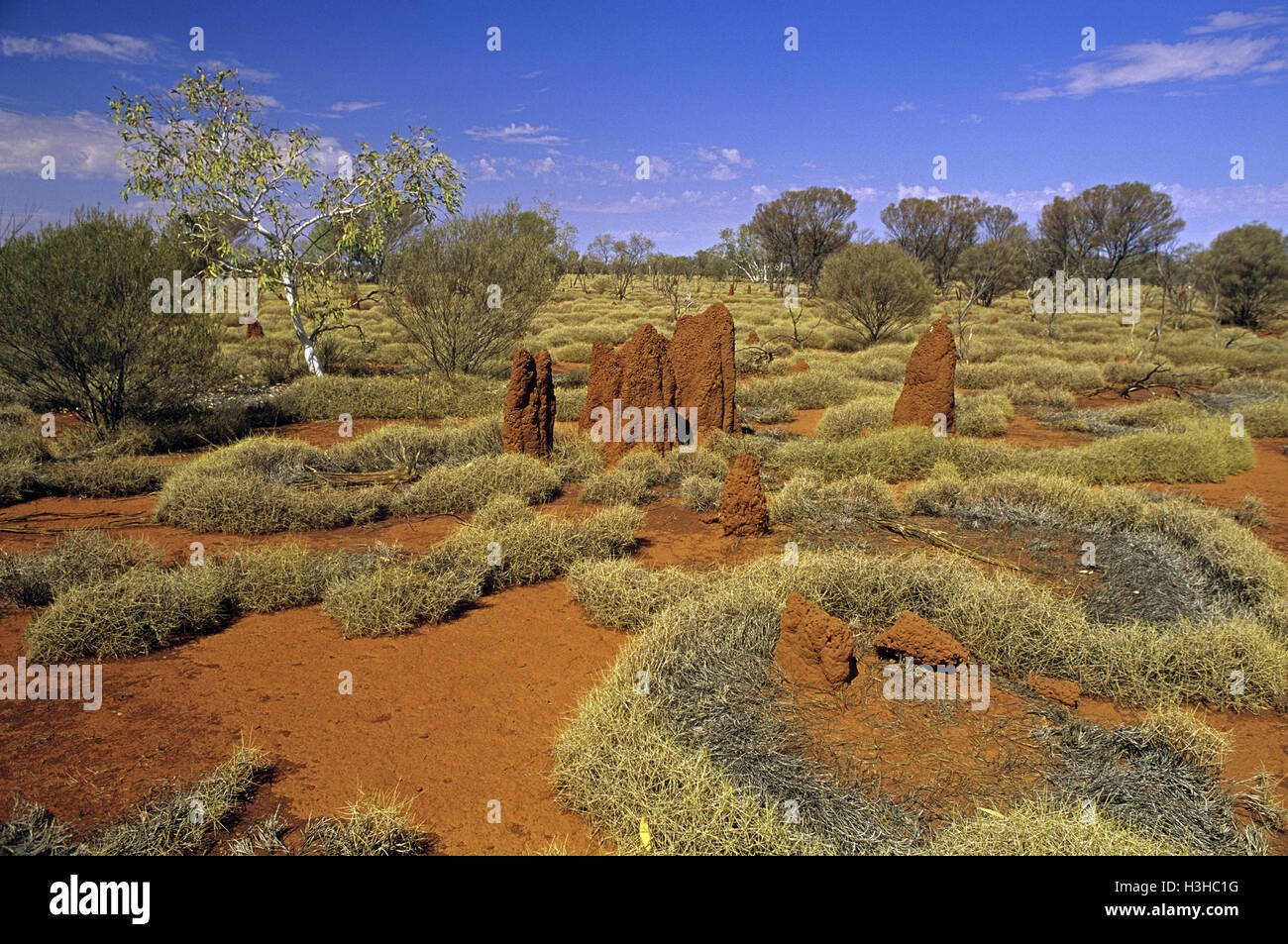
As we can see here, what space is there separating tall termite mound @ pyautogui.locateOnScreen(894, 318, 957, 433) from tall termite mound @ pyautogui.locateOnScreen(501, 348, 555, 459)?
5325 mm

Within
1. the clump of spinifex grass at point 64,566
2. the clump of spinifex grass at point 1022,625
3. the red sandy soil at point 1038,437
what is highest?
the red sandy soil at point 1038,437

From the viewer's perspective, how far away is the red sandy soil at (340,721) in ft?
10.4

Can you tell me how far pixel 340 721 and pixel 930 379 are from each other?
914 cm

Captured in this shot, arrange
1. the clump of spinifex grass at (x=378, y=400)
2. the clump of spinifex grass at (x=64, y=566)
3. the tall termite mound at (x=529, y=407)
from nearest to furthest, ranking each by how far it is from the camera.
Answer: the clump of spinifex grass at (x=64, y=566)
the tall termite mound at (x=529, y=407)
the clump of spinifex grass at (x=378, y=400)

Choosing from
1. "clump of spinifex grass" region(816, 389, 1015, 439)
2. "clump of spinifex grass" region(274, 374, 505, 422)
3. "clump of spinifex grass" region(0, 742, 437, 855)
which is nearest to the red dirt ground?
"clump of spinifex grass" region(0, 742, 437, 855)

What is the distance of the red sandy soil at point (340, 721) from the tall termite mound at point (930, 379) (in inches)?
283

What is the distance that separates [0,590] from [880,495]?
7.60m

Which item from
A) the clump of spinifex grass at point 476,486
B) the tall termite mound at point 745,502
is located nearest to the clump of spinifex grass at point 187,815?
the clump of spinifex grass at point 476,486

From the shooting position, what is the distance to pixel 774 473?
933 centimetres

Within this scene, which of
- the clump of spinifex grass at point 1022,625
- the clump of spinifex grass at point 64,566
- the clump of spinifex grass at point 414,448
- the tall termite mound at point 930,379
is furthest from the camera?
the tall termite mound at point 930,379
